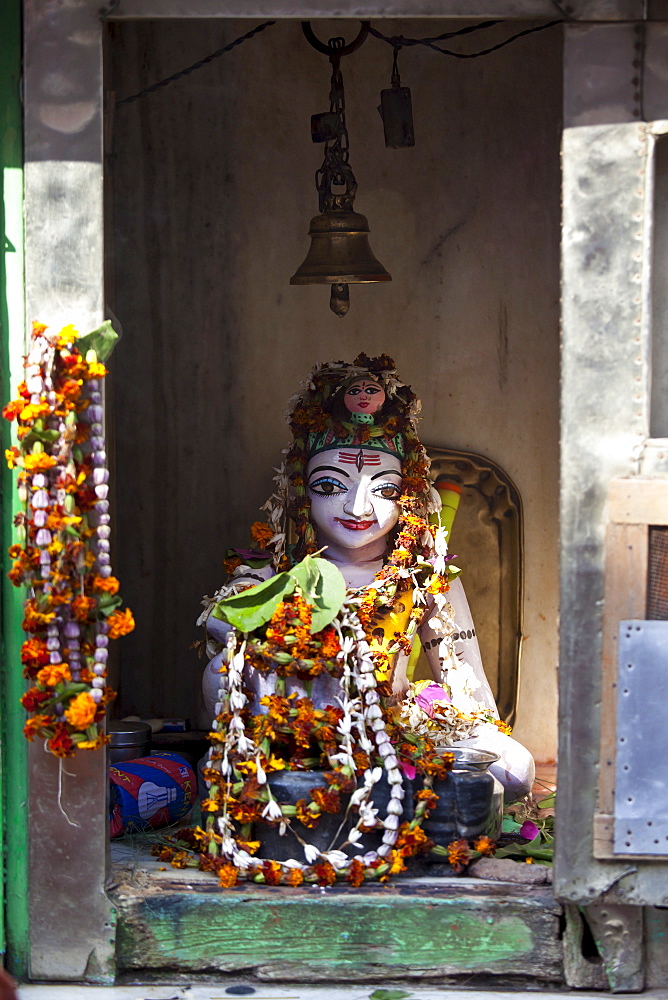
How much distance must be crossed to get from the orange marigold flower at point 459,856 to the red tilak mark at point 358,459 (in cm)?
159

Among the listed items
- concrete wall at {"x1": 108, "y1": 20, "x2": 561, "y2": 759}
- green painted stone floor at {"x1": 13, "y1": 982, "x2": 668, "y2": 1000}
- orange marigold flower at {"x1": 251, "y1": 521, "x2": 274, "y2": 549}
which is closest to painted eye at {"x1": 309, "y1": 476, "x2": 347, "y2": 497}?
orange marigold flower at {"x1": 251, "y1": 521, "x2": 274, "y2": 549}

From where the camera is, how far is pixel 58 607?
14.6 feet

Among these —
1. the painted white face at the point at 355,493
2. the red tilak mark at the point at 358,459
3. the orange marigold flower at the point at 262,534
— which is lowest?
the orange marigold flower at the point at 262,534

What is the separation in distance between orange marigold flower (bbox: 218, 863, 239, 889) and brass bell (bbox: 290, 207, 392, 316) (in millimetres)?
2485

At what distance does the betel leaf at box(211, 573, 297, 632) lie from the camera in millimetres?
4949

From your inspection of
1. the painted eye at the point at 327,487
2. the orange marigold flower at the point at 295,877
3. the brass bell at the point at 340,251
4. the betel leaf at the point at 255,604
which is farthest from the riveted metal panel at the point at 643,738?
the brass bell at the point at 340,251

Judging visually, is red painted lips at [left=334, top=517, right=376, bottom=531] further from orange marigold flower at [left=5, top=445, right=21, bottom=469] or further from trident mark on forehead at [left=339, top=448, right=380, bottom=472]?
orange marigold flower at [left=5, top=445, right=21, bottom=469]

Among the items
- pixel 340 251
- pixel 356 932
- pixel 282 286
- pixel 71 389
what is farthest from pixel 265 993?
pixel 282 286

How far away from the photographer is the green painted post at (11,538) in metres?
4.64

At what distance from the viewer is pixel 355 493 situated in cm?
568

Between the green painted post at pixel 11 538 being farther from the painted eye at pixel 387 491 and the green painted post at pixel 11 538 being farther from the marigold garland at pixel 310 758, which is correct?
the painted eye at pixel 387 491

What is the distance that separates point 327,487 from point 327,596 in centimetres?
86

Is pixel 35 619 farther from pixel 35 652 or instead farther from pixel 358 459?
pixel 358 459

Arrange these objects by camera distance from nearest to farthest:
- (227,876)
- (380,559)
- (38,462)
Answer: (38,462), (227,876), (380,559)
